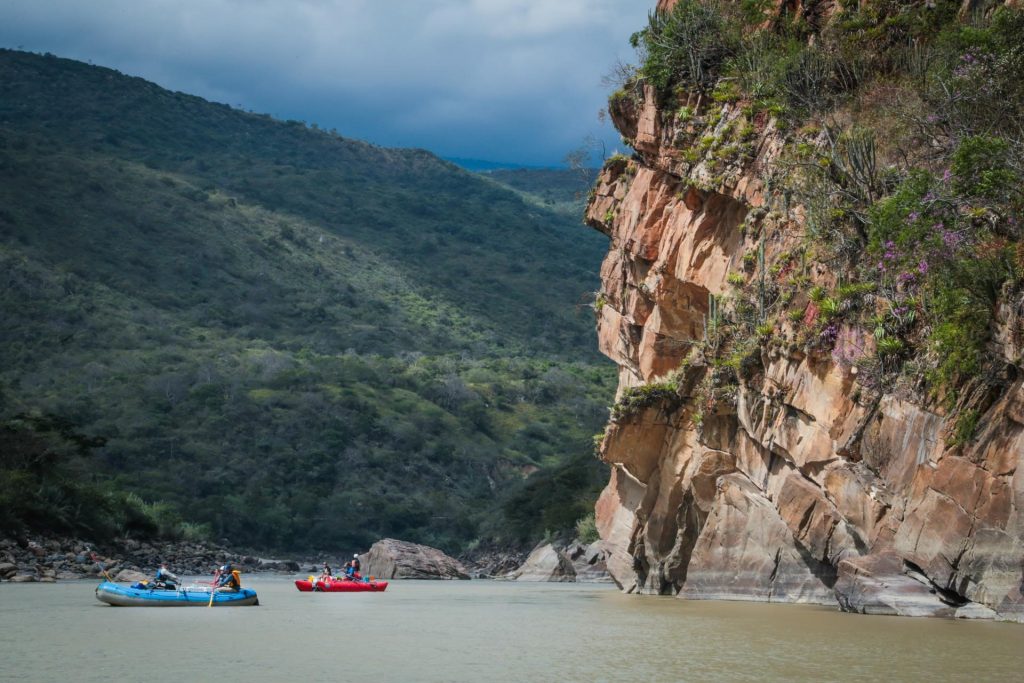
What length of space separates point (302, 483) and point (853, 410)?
63.7 metres

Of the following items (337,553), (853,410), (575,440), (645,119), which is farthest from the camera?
(575,440)

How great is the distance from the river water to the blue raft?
0.37m

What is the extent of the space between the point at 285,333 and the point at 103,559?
64825 mm

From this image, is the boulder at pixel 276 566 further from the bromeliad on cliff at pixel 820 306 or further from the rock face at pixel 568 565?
the bromeliad on cliff at pixel 820 306

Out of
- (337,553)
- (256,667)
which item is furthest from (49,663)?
(337,553)

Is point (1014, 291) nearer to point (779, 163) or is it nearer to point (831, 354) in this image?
point (831, 354)

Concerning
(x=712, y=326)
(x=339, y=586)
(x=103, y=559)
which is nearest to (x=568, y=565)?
(x=339, y=586)

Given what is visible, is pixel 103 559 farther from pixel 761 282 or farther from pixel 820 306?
pixel 820 306

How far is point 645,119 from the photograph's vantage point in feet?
130

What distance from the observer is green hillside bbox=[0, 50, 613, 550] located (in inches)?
3346

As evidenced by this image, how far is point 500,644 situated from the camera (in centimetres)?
2481

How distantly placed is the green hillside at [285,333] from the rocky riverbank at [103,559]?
380 inches

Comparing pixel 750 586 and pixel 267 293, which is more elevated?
pixel 267 293

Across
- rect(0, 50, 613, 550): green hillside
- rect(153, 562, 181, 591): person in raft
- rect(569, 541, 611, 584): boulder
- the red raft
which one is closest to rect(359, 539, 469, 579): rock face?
rect(569, 541, 611, 584): boulder
